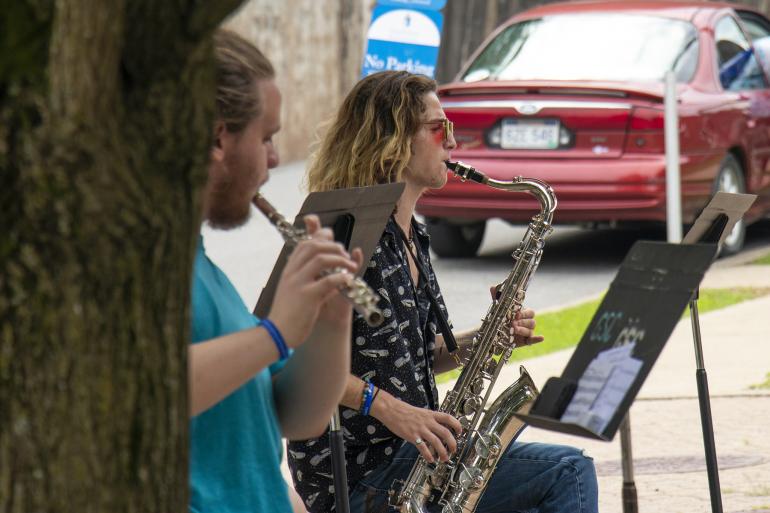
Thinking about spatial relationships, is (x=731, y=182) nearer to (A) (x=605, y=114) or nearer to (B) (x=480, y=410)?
(A) (x=605, y=114)

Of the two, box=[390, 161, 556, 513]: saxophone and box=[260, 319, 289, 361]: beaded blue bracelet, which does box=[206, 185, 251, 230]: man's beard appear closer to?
box=[260, 319, 289, 361]: beaded blue bracelet

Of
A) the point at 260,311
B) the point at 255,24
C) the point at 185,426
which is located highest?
the point at 185,426

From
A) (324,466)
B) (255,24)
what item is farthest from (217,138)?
(255,24)

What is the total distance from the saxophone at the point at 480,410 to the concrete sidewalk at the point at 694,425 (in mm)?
1034

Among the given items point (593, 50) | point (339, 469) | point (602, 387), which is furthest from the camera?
point (593, 50)

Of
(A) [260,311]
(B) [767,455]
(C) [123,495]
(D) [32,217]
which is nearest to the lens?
(D) [32,217]

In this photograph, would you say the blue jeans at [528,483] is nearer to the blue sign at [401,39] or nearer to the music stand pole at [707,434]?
the music stand pole at [707,434]

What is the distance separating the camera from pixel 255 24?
14.6 meters

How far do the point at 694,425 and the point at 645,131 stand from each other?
3.31m

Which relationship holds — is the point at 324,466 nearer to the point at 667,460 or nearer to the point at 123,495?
the point at 123,495

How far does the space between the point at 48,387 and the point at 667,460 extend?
13.1 ft

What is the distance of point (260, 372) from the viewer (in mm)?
2598

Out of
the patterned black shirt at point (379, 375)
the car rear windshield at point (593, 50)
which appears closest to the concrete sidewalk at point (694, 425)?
the patterned black shirt at point (379, 375)

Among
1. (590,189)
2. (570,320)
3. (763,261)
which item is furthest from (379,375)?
(763,261)
